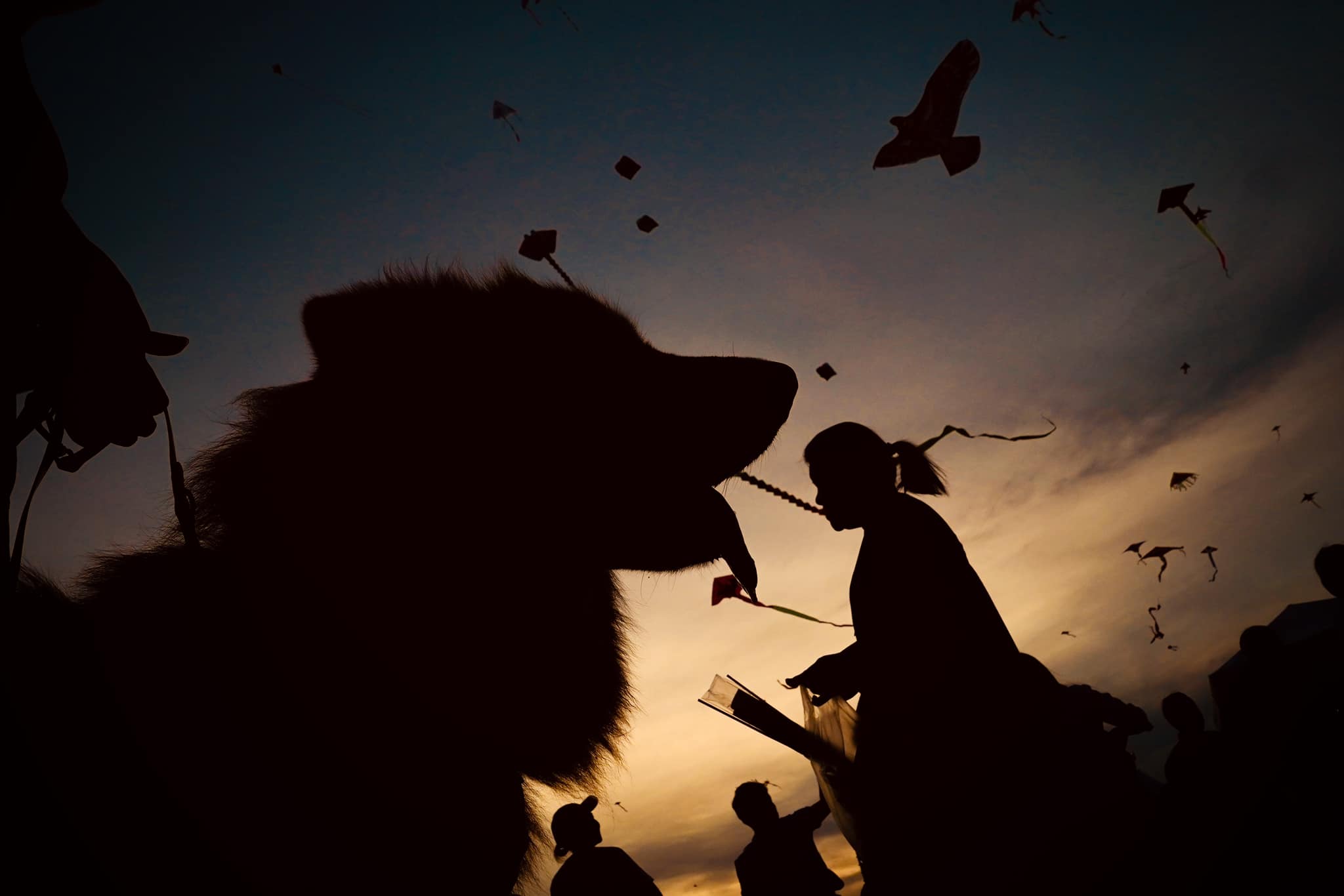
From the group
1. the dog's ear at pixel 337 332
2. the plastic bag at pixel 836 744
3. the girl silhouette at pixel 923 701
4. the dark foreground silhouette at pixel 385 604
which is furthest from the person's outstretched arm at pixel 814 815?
the dog's ear at pixel 337 332

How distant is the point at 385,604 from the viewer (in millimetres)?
1443

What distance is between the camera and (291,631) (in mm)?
1354

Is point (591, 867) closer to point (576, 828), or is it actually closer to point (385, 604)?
point (576, 828)

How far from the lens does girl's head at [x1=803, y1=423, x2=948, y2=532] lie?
308 centimetres

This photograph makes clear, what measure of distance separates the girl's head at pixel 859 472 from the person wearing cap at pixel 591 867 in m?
2.70

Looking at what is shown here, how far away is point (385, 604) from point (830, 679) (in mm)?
2429

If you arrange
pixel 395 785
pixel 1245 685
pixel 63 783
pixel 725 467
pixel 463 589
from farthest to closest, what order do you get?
1. pixel 1245 685
2. pixel 725 467
3. pixel 463 589
4. pixel 395 785
5. pixel 63 783

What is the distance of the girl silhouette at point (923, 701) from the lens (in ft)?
7.91

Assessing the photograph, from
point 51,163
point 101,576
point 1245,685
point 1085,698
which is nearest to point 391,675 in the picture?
point 101,576

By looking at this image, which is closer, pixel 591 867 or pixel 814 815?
pixel 591 867

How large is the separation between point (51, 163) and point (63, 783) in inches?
43.4

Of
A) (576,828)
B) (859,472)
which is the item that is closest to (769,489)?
(859,472)

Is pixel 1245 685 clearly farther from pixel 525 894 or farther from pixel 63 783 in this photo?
pixel 63 783

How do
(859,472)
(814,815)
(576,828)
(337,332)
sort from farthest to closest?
1. (814,815)
2. (576,828)
3. (859,472)
4. (337,332)
